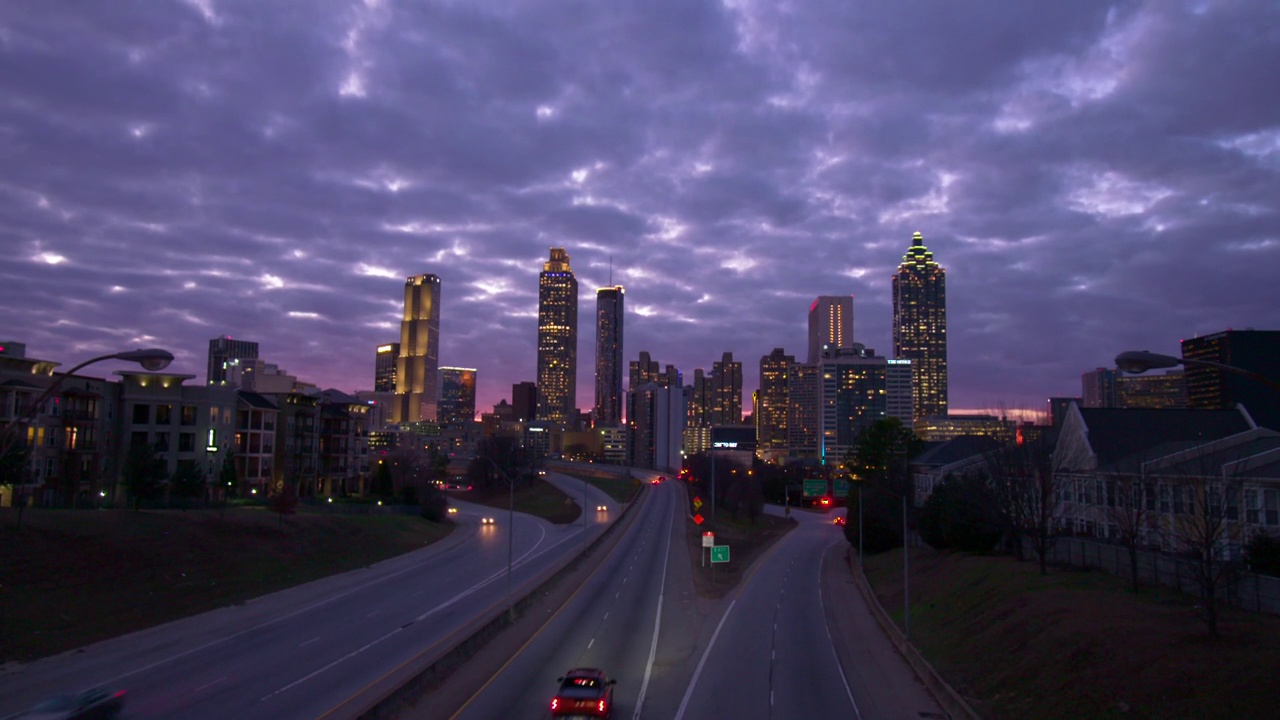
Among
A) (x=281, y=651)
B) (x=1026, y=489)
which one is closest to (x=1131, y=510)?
(x=1026, y=489)

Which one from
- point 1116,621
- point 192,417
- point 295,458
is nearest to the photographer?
point 1116,621

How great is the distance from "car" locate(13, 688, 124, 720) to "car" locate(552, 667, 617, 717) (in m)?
10.7

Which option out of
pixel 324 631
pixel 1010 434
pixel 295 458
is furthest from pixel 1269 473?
pixel 295 458

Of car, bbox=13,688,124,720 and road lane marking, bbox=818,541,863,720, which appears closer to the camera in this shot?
car, bbox=13,688,124,720

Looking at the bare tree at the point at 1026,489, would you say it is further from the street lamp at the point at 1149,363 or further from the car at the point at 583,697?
the street lamp at the point at 1149,363

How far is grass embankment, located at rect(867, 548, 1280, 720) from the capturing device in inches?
781

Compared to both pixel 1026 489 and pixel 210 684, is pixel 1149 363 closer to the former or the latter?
pixel 210 684

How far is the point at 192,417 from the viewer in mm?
81125

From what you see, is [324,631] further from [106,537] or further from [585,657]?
[106,537]

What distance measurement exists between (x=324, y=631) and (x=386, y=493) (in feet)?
207

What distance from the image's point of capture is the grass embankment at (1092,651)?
19.8 m

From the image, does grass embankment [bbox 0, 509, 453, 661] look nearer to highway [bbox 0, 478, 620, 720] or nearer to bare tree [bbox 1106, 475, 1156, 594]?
highway [bbox 0, 478, 620, 720]

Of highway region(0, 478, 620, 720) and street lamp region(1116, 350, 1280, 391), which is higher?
street lamp region(1116, 350, 1280, 391)

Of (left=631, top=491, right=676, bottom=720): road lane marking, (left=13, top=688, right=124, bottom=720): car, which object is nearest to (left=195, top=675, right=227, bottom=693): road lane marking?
(left=13, top=688, right=124, bottom=720): car
